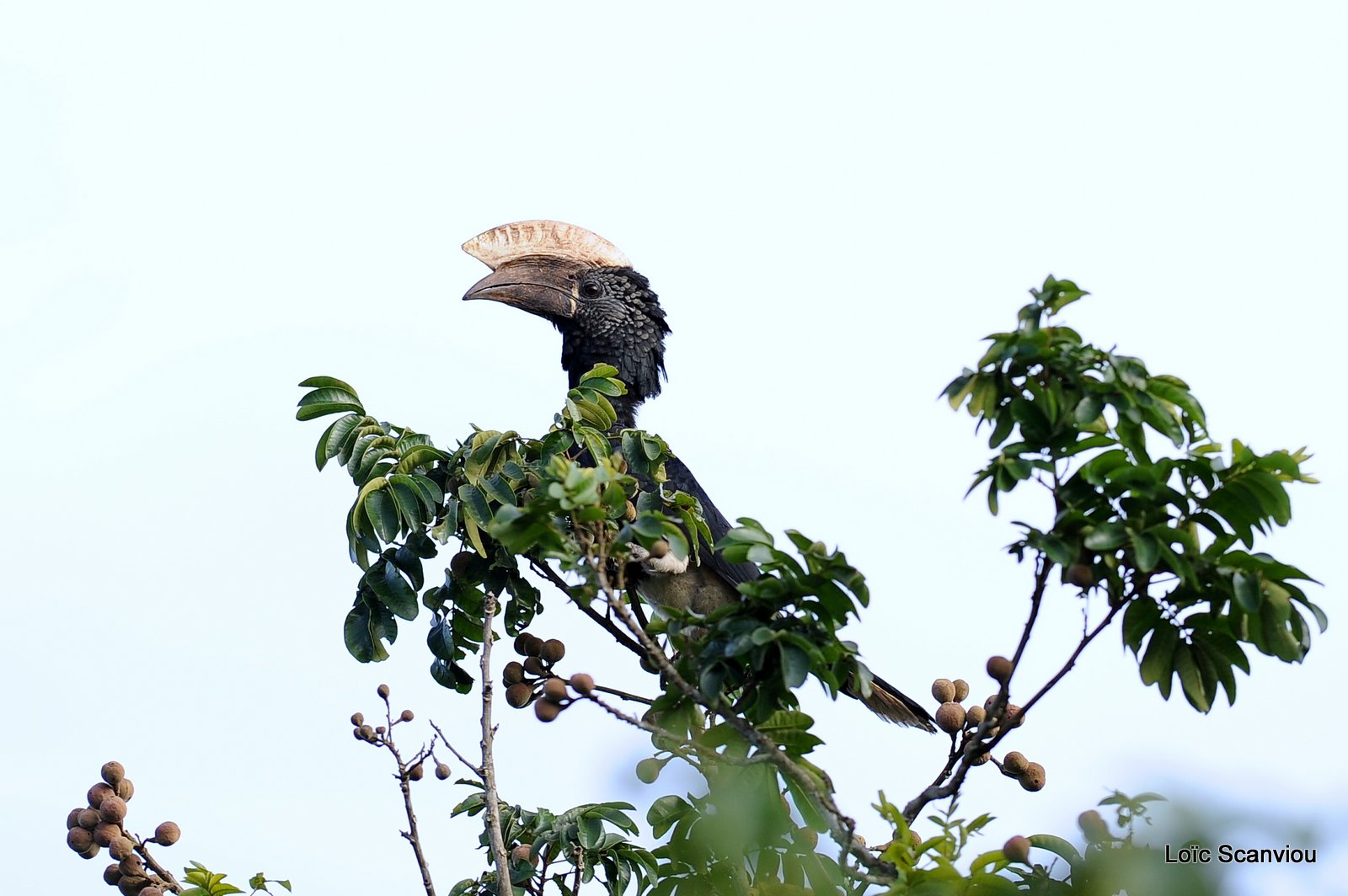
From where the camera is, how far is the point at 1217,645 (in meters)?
2.46

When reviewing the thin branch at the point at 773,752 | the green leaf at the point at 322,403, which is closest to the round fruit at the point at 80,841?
the green leaf at the point at 322,403

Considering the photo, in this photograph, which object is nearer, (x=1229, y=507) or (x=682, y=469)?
(x=1229, y=507)

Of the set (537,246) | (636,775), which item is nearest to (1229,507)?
(636,775)

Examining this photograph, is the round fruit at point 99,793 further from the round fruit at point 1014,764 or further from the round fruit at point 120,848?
the round fruit at point 1014,764

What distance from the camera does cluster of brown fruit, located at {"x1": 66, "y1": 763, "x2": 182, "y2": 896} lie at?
3.18 meters

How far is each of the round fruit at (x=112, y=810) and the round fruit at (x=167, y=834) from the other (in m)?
0.09

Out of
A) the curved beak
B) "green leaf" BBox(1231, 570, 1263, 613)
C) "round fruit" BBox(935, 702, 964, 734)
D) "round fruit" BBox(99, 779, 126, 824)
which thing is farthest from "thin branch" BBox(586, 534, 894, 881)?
the curved beak

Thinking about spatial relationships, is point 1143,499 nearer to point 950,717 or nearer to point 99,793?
point 950,717

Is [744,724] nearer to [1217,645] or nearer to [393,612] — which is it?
[1217,645]

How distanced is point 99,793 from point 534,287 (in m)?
2.56

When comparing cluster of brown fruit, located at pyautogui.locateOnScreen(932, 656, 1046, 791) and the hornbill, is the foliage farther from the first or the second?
the hornbill

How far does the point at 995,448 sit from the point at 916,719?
2.11 metres

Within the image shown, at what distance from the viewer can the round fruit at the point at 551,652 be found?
3406mm

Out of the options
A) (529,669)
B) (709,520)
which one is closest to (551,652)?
(529,669)
